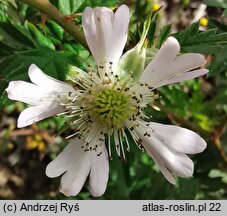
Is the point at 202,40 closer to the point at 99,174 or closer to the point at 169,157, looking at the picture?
the point at 169,157

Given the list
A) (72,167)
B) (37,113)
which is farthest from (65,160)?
(37,113)

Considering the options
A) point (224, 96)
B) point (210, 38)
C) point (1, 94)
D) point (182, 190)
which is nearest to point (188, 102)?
point (224, 96)

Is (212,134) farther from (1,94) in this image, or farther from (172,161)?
(1,94)

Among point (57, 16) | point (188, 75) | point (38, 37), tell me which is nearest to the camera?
point (188, 75)

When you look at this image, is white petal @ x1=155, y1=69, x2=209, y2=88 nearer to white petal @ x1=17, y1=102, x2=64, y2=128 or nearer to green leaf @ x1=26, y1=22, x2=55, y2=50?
white petal @ x1=17, y1=102, x2=64, y2=128

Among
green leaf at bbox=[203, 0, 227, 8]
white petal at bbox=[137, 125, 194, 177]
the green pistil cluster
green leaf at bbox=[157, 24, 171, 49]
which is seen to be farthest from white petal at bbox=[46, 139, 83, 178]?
green leaf at bbox=[203, 0, 227, 8]

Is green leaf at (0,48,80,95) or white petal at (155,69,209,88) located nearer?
white petal at (155,69,209,88)
